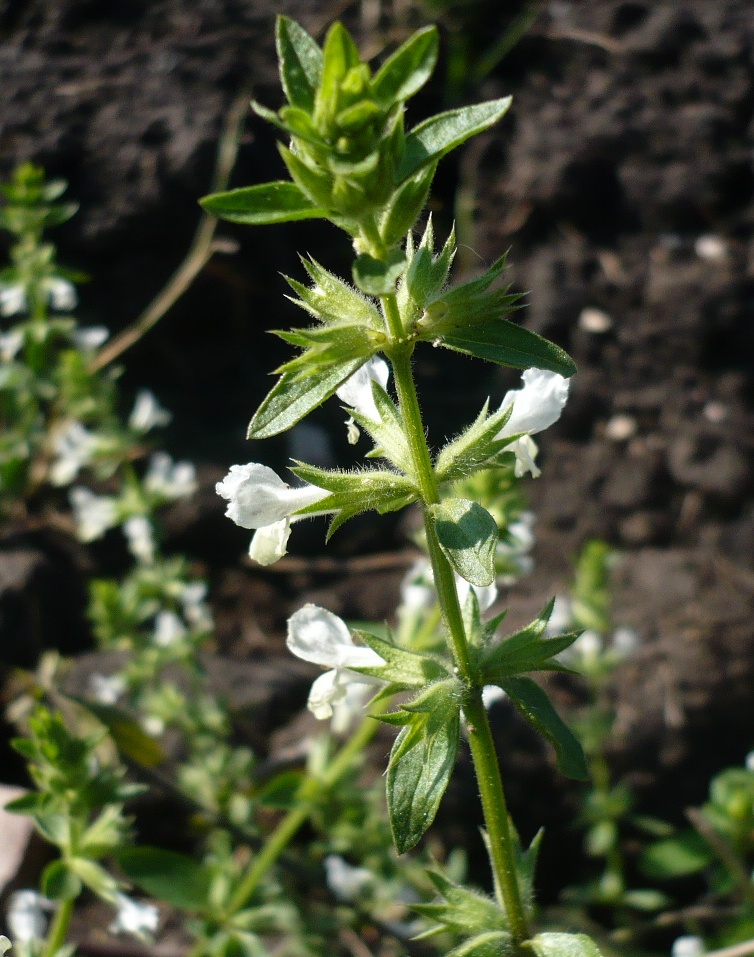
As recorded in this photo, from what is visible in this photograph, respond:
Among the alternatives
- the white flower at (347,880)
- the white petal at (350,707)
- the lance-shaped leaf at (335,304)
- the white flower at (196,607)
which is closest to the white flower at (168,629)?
the white flower at (196,607)

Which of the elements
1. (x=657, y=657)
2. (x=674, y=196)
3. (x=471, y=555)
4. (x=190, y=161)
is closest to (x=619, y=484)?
(x=657, y=657)

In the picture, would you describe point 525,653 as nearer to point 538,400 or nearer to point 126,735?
point 538,400

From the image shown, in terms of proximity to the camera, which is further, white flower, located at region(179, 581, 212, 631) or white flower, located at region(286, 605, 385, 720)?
white flower, located at region(179, 581, 212, 631)

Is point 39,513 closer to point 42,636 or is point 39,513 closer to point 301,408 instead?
point 42,636

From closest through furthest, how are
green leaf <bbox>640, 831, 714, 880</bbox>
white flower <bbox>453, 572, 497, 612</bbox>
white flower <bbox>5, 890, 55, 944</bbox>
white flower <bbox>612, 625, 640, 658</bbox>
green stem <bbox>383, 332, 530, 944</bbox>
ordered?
green stem <bbox>383, 332, 530, 944</bbox> → white flower <bbox>453, 572, 497, 612</bbox> → white flower <bbox>5, 890, 55, 944</bbox> → green leaf <bbox>640, 831, 714, 880</bbox> → white flower <bbox>612, 625, 640, 658</bbox>

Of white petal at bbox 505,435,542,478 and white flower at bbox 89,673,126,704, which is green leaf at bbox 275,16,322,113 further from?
white flower at bbox 89,673,126,704

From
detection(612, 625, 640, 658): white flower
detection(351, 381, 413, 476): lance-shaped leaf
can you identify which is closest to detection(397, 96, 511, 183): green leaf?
detection(351, 381, 413, 476): lance-shaped leaf
